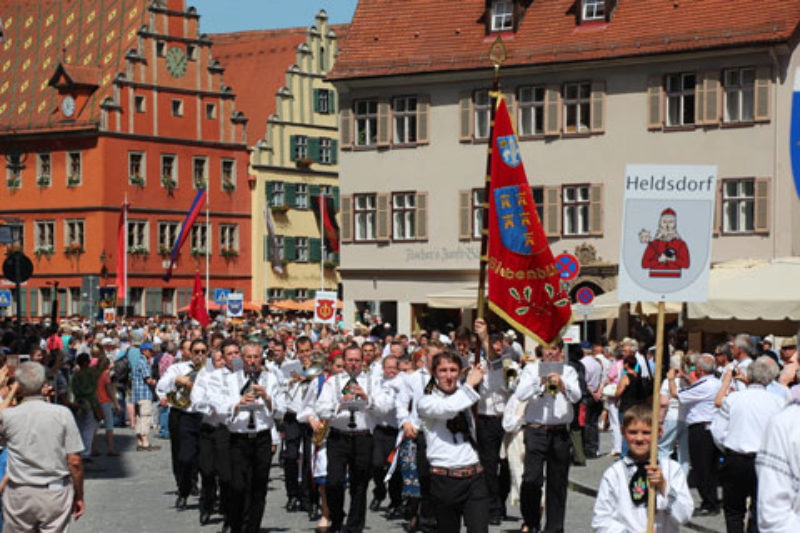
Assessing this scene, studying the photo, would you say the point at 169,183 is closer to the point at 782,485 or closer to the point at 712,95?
the point at 712,95

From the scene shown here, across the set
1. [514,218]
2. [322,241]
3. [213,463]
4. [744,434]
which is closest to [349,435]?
[213,463]

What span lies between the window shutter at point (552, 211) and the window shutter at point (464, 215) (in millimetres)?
2637

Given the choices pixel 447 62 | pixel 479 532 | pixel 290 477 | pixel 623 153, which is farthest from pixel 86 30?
pixel 479 532

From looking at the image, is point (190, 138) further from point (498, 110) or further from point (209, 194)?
point (498, 110)

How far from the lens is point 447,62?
164 feet

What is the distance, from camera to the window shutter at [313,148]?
77312 millimetres

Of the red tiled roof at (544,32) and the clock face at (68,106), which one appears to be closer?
the red tiled roof at (544,32)

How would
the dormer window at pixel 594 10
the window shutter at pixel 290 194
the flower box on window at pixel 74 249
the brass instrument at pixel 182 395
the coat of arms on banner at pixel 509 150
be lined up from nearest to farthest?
the coat of arms on banner at pixel 509 150, the brass instrument at pixel 182 395, the dormer window at pixel 594 10, the flower box on window at pixel 74 249, the window shutter at pixel 290 194

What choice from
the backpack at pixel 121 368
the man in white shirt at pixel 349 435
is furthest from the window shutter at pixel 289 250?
the man in white shirt at pixel 349 435

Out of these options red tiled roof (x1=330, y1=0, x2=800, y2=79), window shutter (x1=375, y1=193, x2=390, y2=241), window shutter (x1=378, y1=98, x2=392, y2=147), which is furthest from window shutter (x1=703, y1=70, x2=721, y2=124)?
window shutter (x1=375, y1=193, x2=390, y2=241)

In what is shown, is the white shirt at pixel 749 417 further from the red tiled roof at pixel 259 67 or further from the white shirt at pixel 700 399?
the red tiled roof at pixel 259 67

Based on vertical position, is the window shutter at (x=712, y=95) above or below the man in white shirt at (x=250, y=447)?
above

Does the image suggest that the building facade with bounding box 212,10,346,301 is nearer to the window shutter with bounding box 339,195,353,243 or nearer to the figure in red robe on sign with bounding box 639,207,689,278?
the window shutter with bounding box 339,195,353,243

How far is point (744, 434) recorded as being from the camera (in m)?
13.4
